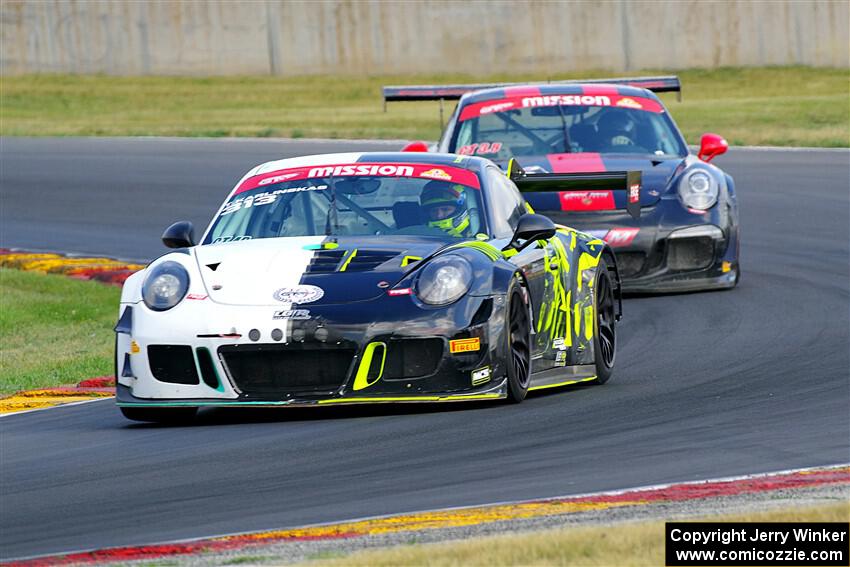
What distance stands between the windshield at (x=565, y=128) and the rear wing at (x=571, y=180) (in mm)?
1262

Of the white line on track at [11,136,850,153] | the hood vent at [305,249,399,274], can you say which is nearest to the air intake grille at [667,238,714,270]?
the hood vent at [305,249,399,274]

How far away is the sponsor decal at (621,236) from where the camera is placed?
12.1 metres

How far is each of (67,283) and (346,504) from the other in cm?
940

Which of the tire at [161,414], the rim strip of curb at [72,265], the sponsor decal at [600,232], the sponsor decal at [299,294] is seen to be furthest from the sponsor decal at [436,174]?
the rim strip of curb at [72,265]

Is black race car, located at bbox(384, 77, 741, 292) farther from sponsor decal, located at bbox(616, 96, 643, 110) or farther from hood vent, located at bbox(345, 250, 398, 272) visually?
hood vent, located at bbox(345, 250, 398, 272)

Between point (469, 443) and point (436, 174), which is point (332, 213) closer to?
point (436, 174)

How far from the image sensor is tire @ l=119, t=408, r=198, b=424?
7.59 meters

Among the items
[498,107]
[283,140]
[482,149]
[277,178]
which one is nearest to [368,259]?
[277,178]

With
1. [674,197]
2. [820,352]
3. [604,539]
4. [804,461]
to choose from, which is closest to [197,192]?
[674,197]

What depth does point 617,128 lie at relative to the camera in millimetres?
13070

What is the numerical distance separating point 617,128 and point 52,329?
4.41 m

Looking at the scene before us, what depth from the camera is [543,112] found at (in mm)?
13281

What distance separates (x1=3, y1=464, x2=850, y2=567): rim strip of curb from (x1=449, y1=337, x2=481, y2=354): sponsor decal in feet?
5.80

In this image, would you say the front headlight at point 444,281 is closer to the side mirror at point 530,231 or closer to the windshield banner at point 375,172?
the side mirror at point 530,231
